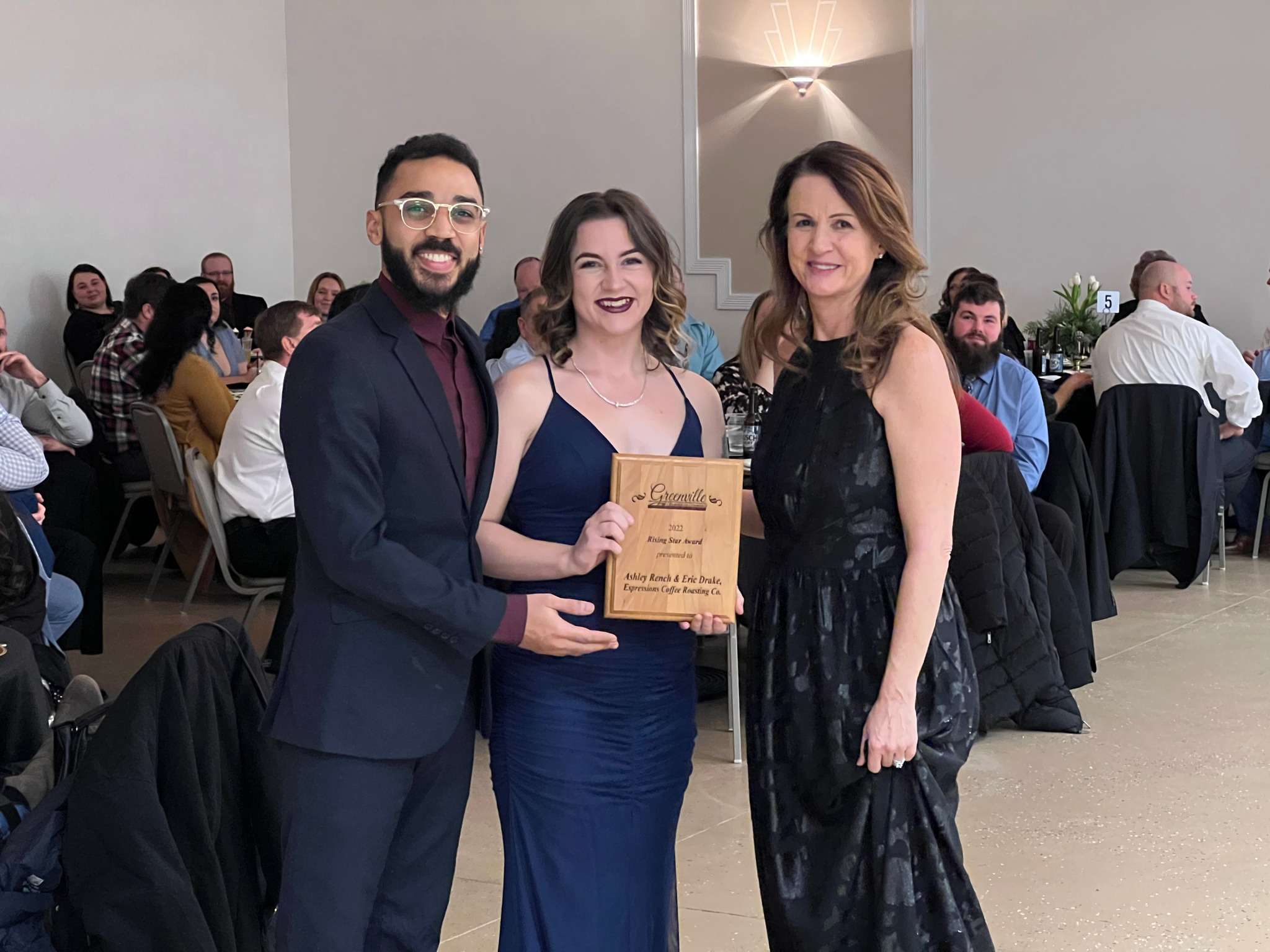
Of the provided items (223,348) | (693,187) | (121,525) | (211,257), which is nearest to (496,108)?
(693,187)

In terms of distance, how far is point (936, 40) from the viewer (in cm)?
917

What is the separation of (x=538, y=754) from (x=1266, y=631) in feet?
14.2

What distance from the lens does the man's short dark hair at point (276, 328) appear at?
17.0 feet

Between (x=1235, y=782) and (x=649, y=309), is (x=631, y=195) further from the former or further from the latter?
(x=1235, y=782)

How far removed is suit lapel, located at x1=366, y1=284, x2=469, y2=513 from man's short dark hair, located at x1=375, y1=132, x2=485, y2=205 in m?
0.15

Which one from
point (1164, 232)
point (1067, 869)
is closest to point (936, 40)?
point (1164, 232)

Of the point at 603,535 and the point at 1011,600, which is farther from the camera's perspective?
the point at 1011,600

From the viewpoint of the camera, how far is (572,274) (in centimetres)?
215

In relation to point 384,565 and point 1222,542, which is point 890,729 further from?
point 1222,542

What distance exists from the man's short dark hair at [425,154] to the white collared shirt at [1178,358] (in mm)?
5252

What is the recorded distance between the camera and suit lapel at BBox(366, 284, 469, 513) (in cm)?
187

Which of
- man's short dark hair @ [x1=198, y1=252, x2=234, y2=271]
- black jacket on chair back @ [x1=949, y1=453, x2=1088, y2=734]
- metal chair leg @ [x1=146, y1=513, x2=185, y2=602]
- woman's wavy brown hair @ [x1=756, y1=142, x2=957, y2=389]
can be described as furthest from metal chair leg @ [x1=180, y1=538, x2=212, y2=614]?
man's short dark hair @ [x1=198, y1=252, x2=234, y2=271]

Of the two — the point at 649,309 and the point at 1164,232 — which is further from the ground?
the point at 1164,232

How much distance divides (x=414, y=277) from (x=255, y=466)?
11.1ft
